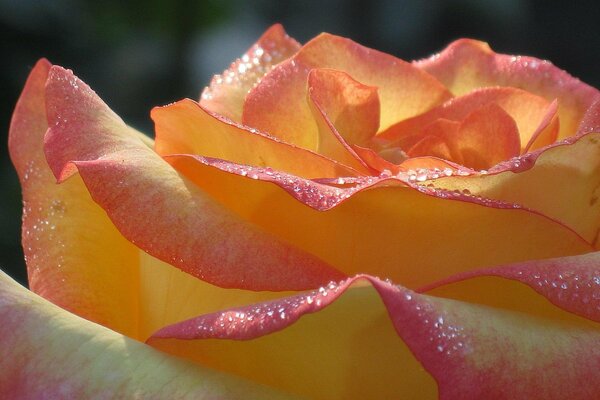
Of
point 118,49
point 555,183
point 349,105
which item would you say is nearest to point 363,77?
point 349,105

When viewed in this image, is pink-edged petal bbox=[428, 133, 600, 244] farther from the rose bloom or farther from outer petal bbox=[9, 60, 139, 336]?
outer petal bbox=[9, 60, 139, 336]

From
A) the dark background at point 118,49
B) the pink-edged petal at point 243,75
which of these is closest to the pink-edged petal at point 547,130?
the pink-edged petal at point 243,75

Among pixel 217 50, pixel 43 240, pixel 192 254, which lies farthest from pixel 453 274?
pixel 217 50

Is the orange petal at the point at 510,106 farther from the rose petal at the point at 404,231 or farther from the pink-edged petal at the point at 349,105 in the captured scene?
the rose petal at the point at 404,231

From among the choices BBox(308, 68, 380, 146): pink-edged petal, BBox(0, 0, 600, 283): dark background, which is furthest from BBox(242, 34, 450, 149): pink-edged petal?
BBox(0, 0, 600, 283): dark background

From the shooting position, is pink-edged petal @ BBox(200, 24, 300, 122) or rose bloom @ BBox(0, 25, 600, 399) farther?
pink-edged petal @ BBox(200, 24, 300, 122)

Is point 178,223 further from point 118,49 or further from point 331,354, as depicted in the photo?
point 118,49
